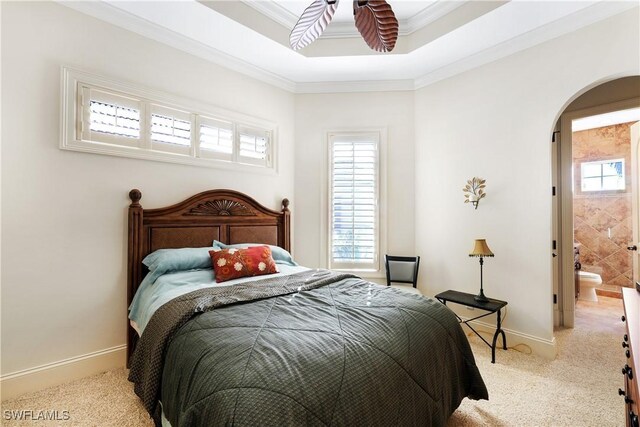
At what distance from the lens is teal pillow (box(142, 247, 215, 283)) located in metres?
2.36

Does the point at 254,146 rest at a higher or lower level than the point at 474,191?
higher

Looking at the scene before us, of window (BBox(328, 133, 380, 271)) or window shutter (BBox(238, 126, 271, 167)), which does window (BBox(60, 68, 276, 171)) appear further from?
window (BBox(328, 133, 380, 271))

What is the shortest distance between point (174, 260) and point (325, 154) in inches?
86.6

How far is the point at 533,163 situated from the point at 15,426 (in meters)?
4.35

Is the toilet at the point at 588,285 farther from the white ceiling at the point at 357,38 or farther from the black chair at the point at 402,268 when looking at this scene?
the white ceiling at the point at 357,38

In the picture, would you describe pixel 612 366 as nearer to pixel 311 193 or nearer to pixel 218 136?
pixel 311 193

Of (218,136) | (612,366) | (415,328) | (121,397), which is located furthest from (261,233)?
(612,366)

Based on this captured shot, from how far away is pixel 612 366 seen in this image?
8.07 ft

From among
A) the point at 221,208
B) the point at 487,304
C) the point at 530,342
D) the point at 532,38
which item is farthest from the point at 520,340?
the point at 221,208

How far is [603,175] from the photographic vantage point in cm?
486

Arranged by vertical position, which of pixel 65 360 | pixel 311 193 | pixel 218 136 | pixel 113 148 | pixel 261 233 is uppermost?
Result: pixel 218 136

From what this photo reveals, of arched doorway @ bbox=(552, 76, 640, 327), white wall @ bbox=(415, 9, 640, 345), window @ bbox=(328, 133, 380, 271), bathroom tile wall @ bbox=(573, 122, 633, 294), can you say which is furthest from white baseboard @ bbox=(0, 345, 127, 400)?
bathroom tile wall @ bbox=(573, 122, 633, 294)

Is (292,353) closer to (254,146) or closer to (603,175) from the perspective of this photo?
(254,146)

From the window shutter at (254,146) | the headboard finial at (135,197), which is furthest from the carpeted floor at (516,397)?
the window shutter at (254,146)
